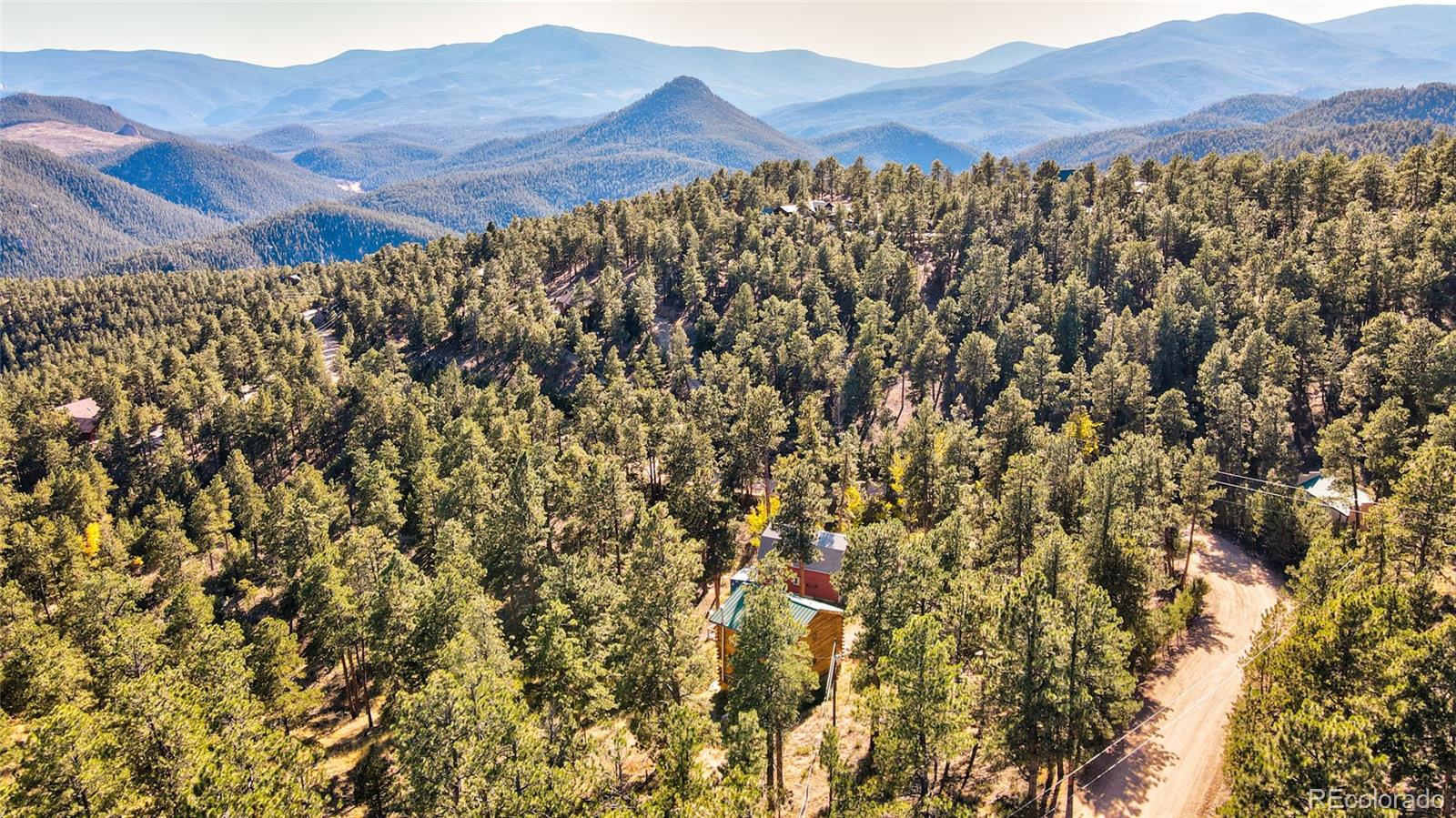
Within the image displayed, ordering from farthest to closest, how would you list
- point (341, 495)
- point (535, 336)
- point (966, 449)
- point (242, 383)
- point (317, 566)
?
point (242, 383)
point (535, 336)
point (341, 495)
point (966, 449)
point (317, 566)

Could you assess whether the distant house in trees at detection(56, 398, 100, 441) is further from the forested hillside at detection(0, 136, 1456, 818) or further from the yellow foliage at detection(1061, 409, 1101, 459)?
the yellow foliage at detection(1061, 409, 1101, 459)

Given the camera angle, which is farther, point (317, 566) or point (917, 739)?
point (317, 566)

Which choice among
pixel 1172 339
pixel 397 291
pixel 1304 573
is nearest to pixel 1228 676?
pixel 1304 573

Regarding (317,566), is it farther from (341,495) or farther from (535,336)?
(535,336)

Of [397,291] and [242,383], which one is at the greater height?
[397,291]

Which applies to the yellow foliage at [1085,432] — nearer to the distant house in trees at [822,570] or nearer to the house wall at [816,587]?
the distant house in trees at [822,570]

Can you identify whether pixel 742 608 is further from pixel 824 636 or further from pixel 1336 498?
pixel 1336 498

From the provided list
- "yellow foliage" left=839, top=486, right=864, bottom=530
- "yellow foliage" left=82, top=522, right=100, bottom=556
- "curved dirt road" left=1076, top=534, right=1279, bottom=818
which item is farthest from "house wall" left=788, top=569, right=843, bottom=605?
"yellow foliage" left=82, top=522, right=100, bottom=556

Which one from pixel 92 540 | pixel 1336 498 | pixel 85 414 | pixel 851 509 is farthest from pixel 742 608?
pixel 85 414
